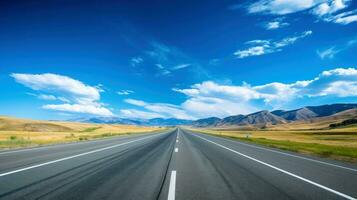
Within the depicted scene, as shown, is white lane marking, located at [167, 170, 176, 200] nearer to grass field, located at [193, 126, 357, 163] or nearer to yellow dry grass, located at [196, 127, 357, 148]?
grass field, located at [193, 126, 357, 163]

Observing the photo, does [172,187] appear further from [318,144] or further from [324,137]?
[324,137]

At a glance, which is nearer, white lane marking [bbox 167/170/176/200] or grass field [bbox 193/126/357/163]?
white lane marking [bbox 167/170/176/200]

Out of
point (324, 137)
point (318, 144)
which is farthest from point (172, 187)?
point (324, 137)

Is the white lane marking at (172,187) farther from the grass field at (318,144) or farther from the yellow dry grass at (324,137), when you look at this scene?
the yellow dry grass at (324,137)

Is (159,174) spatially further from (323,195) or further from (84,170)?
(323,195)

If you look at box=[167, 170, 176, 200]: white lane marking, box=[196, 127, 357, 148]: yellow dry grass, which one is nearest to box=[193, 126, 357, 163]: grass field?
box=[196, 127, 357, 148]: yellow dry grass

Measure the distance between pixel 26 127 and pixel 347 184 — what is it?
93844 millimetres

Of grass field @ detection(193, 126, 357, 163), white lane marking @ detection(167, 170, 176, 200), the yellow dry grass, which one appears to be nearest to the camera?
white lane marking @ detection(167, 170, 176, 200)

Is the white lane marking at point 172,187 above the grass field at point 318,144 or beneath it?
beneath

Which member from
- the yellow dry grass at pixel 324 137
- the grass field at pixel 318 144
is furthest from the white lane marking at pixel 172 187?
the yellow dry grass at pixel 324 137

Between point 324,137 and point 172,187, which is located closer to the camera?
point 172,187

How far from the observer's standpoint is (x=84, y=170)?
995 centimetres

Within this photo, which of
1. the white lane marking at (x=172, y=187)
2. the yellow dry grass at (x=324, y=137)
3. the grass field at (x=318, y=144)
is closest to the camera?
the white lane marking at (x=172, y=187)

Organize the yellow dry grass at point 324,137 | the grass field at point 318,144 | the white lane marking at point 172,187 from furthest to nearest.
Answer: the yellow dry grass at point 324,137
the grass field at point 318,144
the white lane marking at point 172,187
